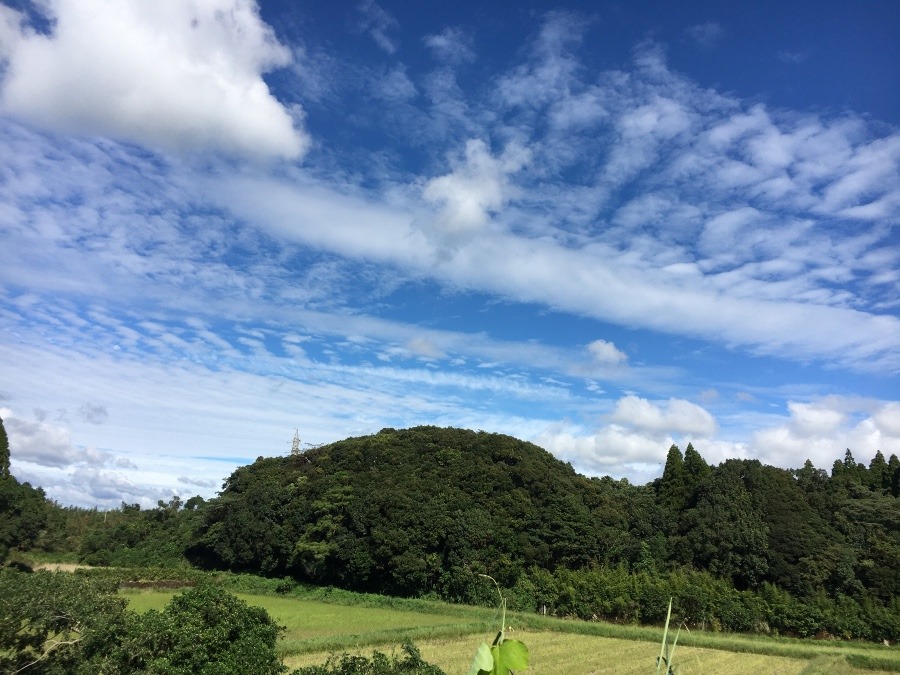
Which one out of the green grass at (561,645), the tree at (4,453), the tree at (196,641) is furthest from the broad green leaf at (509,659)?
the tree at (4,453)

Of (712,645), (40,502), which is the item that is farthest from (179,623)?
(40,502)

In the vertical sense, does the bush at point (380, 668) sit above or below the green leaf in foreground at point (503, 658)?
A: below

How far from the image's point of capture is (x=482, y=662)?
1.61m

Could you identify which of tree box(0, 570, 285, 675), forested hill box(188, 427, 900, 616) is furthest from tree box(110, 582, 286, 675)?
forested hill box(188, 427, 900, 616)

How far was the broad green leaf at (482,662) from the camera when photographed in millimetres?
1585

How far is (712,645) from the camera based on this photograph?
74.2ft

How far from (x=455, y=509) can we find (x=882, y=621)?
2108 cm

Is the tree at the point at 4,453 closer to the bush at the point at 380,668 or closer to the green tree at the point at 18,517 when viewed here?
the green tree at the point at 18,517

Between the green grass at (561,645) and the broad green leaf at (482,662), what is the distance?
15.6 m

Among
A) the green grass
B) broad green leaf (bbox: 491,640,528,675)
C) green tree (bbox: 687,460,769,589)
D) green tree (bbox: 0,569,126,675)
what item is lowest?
the green grass

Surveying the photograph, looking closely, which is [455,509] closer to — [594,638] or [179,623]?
[594,638]

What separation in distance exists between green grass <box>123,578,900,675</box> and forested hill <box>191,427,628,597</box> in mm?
3390

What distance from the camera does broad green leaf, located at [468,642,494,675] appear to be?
Answer: 1585mm

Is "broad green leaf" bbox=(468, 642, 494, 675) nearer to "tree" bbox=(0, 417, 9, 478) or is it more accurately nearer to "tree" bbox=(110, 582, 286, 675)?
"tree" bbox=(110, 582, 286, 675)
